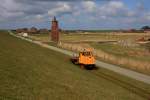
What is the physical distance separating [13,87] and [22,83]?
109 cm

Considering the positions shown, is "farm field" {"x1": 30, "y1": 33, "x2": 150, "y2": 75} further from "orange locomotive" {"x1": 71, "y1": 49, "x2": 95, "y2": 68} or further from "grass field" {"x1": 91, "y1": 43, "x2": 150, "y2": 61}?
"orange locomotive" {"x1": 71, "y1": 49, "x2": 95, "y2": 68}

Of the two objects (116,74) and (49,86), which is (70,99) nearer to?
(49,86)

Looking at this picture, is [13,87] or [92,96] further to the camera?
[92,96]

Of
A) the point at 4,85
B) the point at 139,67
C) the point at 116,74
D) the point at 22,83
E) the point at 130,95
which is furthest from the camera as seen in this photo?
the point at 139,67

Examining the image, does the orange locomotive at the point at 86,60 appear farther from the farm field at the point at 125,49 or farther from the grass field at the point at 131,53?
the grass field at the point at 131,53

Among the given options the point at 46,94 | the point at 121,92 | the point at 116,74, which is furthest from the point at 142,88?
the point at 46,94

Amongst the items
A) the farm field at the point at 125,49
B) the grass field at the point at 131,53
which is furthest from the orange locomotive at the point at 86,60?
the grass field at the point at 131,53

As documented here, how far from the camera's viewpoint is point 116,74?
27.7 metres

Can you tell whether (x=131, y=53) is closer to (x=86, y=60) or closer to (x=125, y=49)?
(x=125, y=49)

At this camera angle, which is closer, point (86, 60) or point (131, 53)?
point (86, 60)

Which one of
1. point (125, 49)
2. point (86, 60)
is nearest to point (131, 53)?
point (125, 49)

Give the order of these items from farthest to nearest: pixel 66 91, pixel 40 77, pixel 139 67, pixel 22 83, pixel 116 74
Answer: pixel 139 67 < pixel 116 74 < pixel 40 77 < pixel 66 91 < pixel 22 83

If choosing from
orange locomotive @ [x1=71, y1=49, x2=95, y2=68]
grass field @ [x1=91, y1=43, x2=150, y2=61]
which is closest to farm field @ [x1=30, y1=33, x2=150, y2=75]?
grass field @ [x1=91, y1=43, x2=150, y2=61]

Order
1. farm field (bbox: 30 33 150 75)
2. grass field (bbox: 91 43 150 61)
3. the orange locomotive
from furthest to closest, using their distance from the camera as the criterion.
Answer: grass field (bbox: 91 43 150 61)
farm field (bbox: 30 33 150 75)
the orange locomotive
